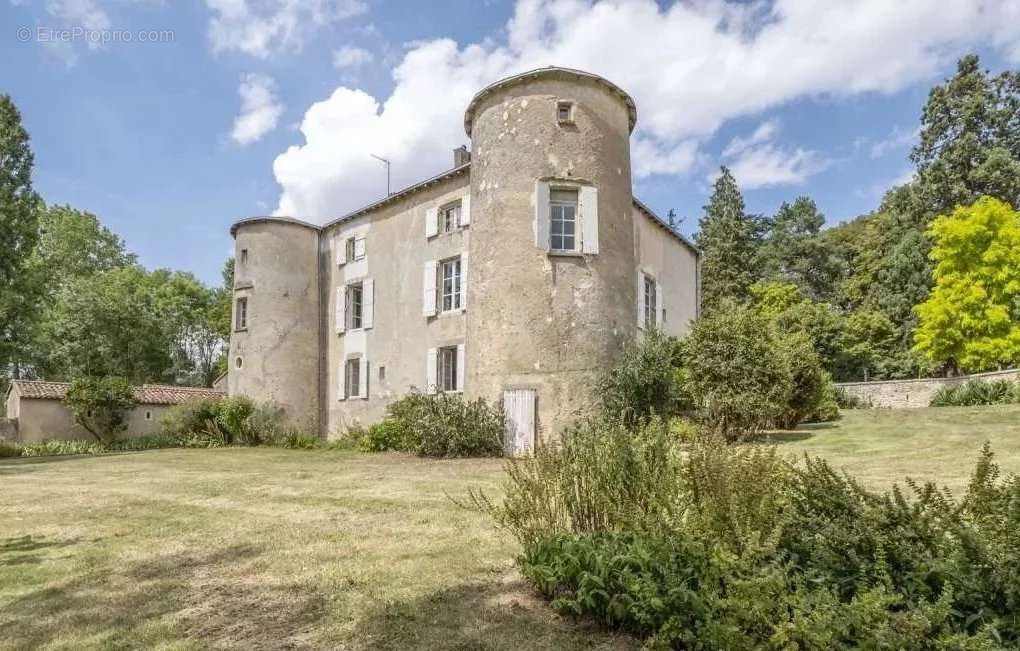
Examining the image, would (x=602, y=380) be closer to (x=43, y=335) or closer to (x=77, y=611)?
(x=77, y=611)

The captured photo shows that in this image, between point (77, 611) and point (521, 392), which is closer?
point (77, 611)

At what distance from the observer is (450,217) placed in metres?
18.3

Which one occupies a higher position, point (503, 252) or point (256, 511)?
point (503, 252)

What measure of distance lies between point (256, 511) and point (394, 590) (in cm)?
366

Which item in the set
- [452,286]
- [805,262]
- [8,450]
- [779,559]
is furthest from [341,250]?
[805,262]

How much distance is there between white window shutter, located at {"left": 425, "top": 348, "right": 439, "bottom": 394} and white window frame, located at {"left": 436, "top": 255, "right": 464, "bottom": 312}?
1.26 m

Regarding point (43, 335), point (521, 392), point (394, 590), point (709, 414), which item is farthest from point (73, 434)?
point (394, 590)

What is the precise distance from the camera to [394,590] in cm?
430

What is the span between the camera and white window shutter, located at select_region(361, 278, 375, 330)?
1995cm

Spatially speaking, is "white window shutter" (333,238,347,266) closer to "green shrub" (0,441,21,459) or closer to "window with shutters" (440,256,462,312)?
"window with shutters" (440,256,462,312)

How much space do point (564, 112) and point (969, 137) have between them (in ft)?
93.7

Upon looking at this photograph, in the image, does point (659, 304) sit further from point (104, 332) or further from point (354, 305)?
point (104, 332)

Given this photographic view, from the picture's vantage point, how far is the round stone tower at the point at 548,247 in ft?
45.6

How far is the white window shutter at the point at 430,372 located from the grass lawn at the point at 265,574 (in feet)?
27.3
